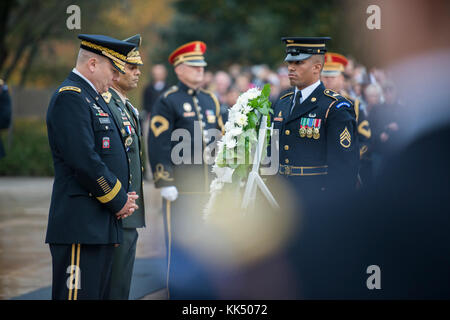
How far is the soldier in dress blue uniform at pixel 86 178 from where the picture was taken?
3.48 metres

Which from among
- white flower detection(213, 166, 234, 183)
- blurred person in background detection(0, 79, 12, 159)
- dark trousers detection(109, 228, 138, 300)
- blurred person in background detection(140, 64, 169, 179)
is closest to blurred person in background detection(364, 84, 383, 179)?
white flower detection(213, 166, 234, 183)

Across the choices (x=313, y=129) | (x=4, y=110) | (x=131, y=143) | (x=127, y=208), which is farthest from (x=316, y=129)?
(x=4, y=110)

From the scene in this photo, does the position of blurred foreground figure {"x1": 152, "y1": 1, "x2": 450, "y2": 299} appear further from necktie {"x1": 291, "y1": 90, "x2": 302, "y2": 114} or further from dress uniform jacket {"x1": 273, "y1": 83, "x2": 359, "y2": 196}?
necktie {"x1": 291, "y1": 90, "x2": 302, "y2": 114}

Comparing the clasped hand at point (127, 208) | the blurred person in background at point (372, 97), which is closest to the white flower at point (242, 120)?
the clasped hand at point (127, 208)

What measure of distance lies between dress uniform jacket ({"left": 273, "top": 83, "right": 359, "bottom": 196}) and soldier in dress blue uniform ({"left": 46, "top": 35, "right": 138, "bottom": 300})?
126 cm

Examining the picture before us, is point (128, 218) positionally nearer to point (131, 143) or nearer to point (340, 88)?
point (131, 143)

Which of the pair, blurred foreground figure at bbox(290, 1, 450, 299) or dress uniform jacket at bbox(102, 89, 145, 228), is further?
dress uniform jacket at bbox(102, 89, 145, 228)

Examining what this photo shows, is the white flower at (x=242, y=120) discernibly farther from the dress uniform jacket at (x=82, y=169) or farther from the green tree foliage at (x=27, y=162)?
the green tree foliage at (x=27, y=162)

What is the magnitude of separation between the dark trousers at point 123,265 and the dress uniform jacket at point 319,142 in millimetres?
1078

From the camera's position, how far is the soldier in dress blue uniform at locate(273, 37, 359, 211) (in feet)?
14.4

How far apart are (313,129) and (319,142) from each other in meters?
0.10

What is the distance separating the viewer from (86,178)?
3.48m

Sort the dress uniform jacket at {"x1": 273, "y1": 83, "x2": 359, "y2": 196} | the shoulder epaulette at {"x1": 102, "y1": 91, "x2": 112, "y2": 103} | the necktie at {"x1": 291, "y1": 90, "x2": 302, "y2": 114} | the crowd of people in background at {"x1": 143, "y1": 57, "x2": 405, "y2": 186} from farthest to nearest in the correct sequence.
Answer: the crowd of people in background at {"x1": 143, "y1": 57, "x2": 405, "y2": 186} < the necktie at {"x1": 291, "y1": 90, "x2": 302, "y2": 114} < the dress uniform jacket at {"x1": 273, "y1": 83, "x2": 359, "y2": 196} < the shoulder epaulette at {"x1": 102, "y1": 91, "x2": 112, "y2": 103}
